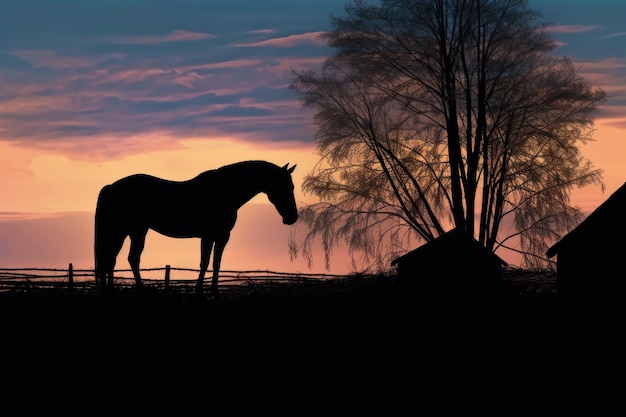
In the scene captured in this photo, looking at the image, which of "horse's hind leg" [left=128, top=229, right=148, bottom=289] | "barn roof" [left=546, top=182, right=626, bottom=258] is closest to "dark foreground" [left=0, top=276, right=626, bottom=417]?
"horse's hind leg" [left=128, top=229, right=148, bottom=289]

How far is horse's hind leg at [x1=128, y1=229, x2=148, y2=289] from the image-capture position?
15805 mm

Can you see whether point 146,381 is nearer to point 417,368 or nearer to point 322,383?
point 322,383

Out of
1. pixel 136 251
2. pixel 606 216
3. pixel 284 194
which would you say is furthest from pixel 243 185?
pixel 606 216

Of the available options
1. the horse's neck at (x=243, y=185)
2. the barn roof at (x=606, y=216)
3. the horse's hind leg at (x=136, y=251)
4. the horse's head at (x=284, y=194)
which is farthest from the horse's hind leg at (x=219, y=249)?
the barn roof at (x=606, y=216)

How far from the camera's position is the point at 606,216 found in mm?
19016

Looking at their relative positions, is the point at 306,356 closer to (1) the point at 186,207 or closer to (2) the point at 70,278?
(1) the point at 186,207

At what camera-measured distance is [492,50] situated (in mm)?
25375

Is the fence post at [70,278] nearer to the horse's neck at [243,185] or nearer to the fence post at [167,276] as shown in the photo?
the fence post at [167,276]

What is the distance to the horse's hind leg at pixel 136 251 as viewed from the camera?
15805 mm

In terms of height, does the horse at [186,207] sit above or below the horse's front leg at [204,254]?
above

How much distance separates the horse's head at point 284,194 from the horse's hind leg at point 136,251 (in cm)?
256

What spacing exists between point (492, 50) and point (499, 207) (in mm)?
4539

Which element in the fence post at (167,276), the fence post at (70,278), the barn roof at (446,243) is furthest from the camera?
the barn roof at (446,243)

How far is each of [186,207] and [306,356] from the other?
377 centimetres
